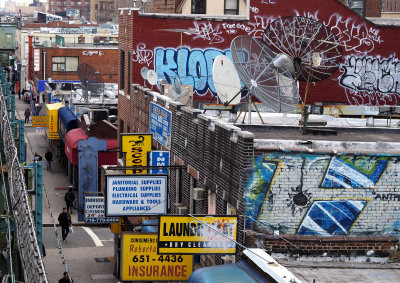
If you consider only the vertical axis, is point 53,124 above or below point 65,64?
below

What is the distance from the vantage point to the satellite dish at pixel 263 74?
21066mm

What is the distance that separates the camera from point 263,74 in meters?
21.6

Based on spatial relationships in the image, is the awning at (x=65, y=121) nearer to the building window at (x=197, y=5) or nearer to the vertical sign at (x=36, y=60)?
the building window at (x=197, y=5)

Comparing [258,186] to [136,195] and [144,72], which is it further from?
[144,72]

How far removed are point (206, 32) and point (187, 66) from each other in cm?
176

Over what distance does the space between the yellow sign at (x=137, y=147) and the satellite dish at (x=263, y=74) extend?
5.45 metres

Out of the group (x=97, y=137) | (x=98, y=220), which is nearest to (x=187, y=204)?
(x=98, y=220)

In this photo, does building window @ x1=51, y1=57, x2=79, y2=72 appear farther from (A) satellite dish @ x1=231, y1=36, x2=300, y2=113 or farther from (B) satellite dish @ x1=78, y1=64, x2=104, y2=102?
(A) satellite dish @ x1=231, y1=36, x2=300, y2=113

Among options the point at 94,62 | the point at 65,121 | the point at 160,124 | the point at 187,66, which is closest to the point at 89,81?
the point at 65,121

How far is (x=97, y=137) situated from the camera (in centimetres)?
4266

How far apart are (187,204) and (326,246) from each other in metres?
6.70

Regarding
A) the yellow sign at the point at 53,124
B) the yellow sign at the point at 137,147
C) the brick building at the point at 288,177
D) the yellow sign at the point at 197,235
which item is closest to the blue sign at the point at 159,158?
the brick building at the point at 288,177

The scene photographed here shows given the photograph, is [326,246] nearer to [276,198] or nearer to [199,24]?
[276,198]

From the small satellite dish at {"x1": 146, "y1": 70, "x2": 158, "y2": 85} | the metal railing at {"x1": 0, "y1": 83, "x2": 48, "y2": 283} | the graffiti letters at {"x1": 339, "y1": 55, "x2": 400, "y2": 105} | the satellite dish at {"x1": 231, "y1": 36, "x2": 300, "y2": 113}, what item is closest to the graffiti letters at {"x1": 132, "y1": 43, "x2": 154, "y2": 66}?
the small satellite dish at {"x1": 146, "y1": 70, "x2": 158, "y2": 85}
